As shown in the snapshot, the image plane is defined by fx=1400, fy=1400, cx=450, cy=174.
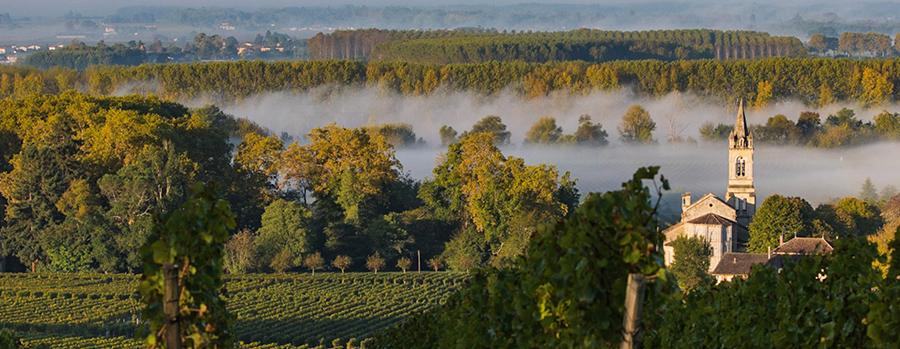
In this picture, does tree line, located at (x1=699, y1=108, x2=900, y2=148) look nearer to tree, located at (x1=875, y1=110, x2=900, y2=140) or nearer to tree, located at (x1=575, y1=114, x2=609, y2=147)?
tree, located at (x1=875, y1=110, x2=900, y2=140)

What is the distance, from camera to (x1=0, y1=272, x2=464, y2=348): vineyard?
46188 mm

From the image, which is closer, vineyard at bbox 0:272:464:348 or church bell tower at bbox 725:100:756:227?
vineyard at bbox 0:272:464:348

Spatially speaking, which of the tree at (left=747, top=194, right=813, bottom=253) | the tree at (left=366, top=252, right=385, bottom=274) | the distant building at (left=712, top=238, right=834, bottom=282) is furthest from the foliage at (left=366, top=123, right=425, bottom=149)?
the distant building at (left=712, top=238, right=834, bottom=282)

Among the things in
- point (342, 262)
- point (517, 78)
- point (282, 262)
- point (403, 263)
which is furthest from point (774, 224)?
point (517, 78)

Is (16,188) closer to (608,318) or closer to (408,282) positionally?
(408,282)

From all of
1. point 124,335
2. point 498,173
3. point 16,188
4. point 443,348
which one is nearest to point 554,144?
point 498,173

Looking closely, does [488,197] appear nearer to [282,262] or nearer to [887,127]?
[282,262]

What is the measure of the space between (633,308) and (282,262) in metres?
53.2

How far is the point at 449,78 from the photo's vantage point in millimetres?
146625

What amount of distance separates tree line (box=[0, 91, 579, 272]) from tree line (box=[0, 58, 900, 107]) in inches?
2483

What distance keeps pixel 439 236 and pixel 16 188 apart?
19931 mm

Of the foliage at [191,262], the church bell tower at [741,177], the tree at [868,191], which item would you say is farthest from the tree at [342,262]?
the foliage at [191,262]

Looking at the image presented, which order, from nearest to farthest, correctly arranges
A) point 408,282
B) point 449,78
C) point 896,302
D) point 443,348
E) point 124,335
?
1. point 896,302
2. point 443,348
3. point 124,335
4. point 408,282
5. point 449,78

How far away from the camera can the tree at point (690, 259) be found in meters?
51.9
